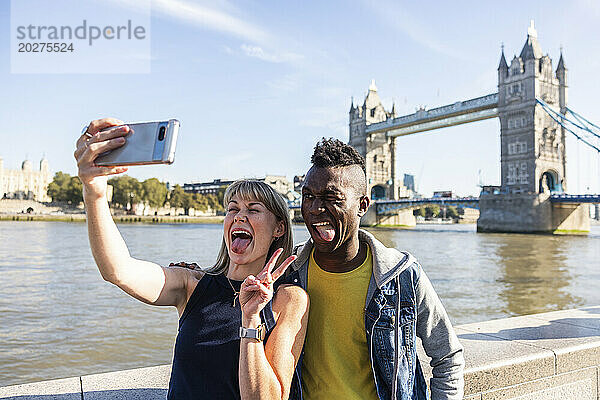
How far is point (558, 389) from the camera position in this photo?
7.24ft

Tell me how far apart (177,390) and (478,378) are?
45.1 inches

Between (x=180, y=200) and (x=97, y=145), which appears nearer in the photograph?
(x=97, y=145)

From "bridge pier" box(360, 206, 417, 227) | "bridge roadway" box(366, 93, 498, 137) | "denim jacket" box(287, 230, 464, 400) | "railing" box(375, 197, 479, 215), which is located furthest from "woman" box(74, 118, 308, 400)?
"bridge pier" box(360, 206, 417, 227)

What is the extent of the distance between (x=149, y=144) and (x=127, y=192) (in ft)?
193

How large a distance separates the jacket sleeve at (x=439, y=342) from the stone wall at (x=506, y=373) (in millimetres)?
521

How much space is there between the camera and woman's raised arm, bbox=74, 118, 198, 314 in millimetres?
1088

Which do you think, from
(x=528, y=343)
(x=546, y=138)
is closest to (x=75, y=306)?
(x=528, y=343)

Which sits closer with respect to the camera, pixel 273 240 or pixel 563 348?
pixel 273 240

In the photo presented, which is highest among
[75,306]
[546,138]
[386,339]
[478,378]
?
[546,138]

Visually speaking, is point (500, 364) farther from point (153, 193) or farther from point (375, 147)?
point (153, 193)

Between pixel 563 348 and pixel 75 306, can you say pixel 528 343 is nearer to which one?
pixel 563 348

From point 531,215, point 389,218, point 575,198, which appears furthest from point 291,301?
point 389,218

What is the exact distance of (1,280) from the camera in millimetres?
9898

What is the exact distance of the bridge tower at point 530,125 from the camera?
37.5m
